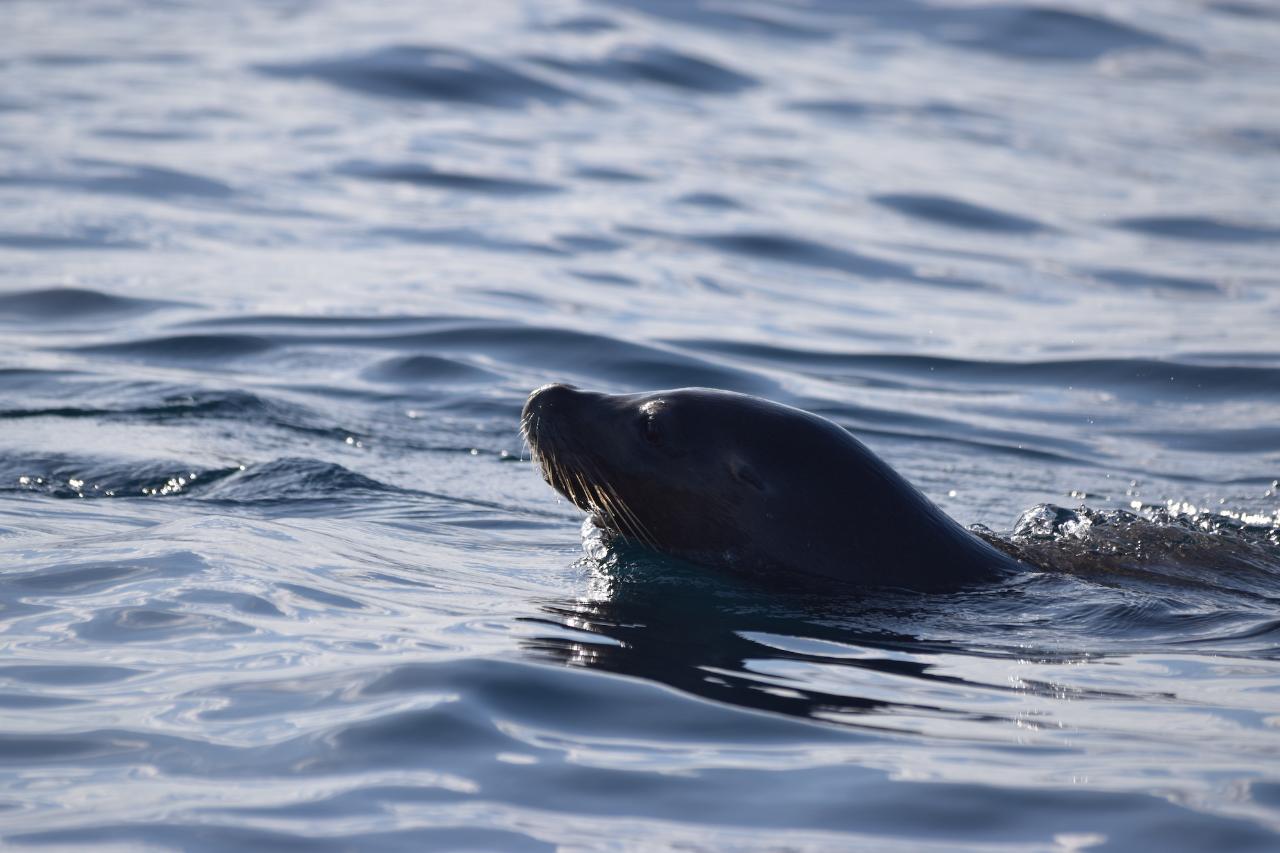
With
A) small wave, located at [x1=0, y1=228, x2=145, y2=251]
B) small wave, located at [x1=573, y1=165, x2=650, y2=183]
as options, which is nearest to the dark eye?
small wave, located at [x1=0, y1=228, x2=145, y2=251]

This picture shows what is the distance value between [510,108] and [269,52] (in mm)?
3551

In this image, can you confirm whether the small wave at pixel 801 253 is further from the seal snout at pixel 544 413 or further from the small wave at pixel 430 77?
the seal snout at pixel 544 413

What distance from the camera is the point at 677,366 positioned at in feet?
34.3

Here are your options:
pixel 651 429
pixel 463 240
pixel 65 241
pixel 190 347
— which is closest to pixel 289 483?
pixel 651 429

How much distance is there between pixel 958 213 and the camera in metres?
15.7

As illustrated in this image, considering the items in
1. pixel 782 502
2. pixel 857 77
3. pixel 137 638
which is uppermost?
pixel 857 77

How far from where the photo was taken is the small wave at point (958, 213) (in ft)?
50.5

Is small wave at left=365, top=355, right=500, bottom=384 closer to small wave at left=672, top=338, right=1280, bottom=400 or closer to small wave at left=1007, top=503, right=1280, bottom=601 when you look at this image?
small wave at left=672, top=338, right=1280, bottom=400

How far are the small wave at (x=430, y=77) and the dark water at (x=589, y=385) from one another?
75 millimetres

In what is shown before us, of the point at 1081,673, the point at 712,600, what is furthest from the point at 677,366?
the point at 1081,673

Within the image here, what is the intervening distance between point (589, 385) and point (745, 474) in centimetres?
431

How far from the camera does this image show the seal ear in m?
5.98

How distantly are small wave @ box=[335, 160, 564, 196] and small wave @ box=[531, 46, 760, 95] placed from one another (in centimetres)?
493

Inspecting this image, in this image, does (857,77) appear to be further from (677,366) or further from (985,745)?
(985,745)
